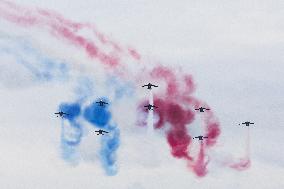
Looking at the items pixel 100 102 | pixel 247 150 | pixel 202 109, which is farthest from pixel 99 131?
pixel 247 150

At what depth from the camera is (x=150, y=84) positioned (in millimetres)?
128125

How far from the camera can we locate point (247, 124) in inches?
6063

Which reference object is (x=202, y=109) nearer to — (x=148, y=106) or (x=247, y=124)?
(x=148, y=106)

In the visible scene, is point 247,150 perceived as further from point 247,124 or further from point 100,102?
point 100,102

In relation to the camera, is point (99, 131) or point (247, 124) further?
point (247, 124)

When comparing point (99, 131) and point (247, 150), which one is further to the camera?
point (247, 150)

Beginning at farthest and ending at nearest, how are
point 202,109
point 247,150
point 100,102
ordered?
1. point 247,150
2. point 202,109
3. point 100,102

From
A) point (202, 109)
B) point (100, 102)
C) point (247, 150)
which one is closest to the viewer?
point (100, 102)

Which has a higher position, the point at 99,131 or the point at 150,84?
the point at 150,84

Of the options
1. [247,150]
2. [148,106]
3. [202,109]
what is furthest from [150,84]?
[247,150]

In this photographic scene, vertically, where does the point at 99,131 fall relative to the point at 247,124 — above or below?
below

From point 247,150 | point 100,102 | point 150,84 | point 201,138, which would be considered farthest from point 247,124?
point 100,102

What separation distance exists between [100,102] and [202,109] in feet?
77.8

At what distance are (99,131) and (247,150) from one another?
40.2m
